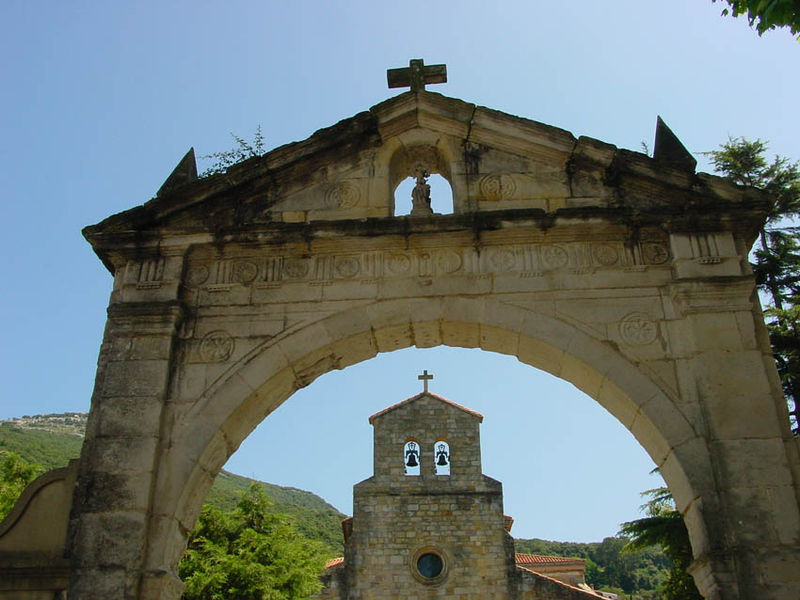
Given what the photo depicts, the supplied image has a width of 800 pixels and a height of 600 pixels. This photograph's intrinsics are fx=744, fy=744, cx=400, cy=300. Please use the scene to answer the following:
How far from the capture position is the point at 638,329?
6.91 m

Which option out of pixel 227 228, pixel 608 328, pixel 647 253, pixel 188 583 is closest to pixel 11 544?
pixel 227 228

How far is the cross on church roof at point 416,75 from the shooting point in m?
8.26

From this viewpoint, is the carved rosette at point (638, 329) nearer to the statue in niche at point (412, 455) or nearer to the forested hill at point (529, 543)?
the statue in niche at point (412, 455)

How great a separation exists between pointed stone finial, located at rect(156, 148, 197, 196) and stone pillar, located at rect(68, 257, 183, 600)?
915 mm

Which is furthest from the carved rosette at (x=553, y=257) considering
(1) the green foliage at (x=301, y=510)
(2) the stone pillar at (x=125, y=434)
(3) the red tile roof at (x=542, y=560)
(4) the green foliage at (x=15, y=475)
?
(3) the red tile roof at (x=542, y=560)

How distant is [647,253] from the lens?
727 centimetres

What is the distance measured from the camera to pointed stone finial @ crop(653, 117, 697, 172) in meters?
7.52

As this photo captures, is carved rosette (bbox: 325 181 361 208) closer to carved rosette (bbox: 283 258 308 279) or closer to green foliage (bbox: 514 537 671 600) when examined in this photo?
carved rosette (bbox: 283 258 308 279)

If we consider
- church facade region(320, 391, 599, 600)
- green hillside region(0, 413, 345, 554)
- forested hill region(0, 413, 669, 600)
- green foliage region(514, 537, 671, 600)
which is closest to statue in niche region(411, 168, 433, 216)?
green hillside region(0, 413, 345, 554)

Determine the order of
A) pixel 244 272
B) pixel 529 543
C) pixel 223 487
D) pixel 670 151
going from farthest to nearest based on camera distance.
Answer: pixel 529 543, pixel 223 487, pixel 670 151, pixel 244 272

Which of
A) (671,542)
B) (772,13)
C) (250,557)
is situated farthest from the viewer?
(250,557)

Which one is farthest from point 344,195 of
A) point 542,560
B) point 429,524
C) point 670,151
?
point 542,560

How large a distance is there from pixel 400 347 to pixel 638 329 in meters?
2.31

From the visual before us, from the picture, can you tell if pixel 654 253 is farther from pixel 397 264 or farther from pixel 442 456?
pixel 442 456
